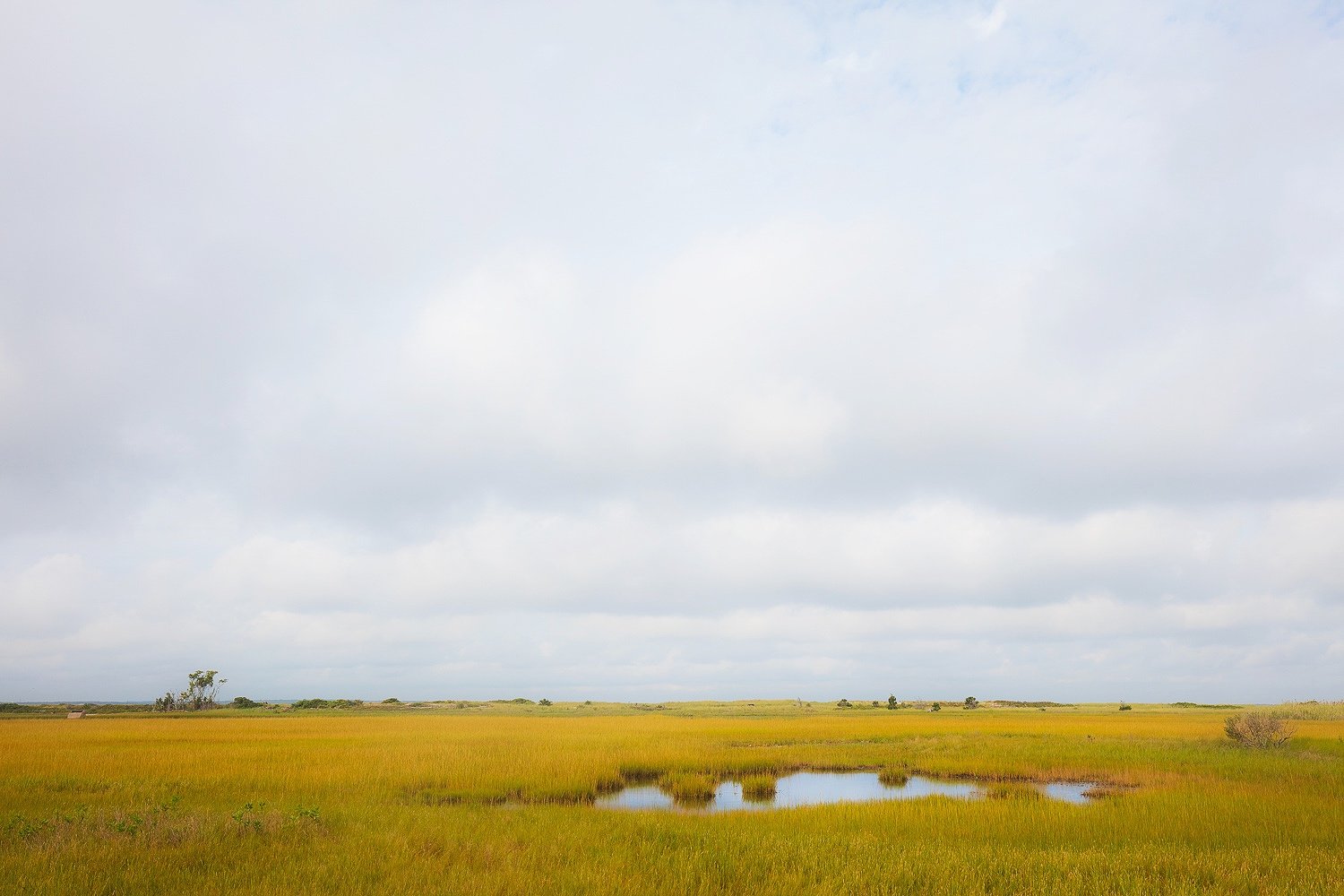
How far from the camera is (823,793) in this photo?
20156 millimetres

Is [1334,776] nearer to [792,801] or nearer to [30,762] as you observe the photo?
[792,801]

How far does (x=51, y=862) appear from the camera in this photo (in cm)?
938

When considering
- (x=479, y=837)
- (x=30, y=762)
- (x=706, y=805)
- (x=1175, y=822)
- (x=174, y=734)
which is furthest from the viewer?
(x=174, y=734)

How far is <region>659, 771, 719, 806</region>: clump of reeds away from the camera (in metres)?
18.8

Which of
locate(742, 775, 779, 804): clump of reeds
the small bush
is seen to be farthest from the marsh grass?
the small bush

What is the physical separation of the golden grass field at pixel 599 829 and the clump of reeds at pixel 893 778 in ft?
3.93

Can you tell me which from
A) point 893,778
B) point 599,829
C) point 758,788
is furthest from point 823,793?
point 599,829

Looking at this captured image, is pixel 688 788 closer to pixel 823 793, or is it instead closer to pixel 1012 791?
pixel 823 793

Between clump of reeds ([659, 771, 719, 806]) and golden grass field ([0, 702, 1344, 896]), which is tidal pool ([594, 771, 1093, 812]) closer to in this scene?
clump of reeds ([659, 771, 719, 806])

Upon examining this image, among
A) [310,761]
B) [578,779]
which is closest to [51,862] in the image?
[578,779]

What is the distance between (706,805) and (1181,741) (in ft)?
90.9

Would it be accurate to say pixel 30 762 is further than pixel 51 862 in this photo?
Yes

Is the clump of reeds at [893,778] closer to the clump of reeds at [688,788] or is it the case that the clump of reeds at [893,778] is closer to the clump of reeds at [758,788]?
the clump of reeds at [758,788]

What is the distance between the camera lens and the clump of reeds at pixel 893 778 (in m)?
22.0
